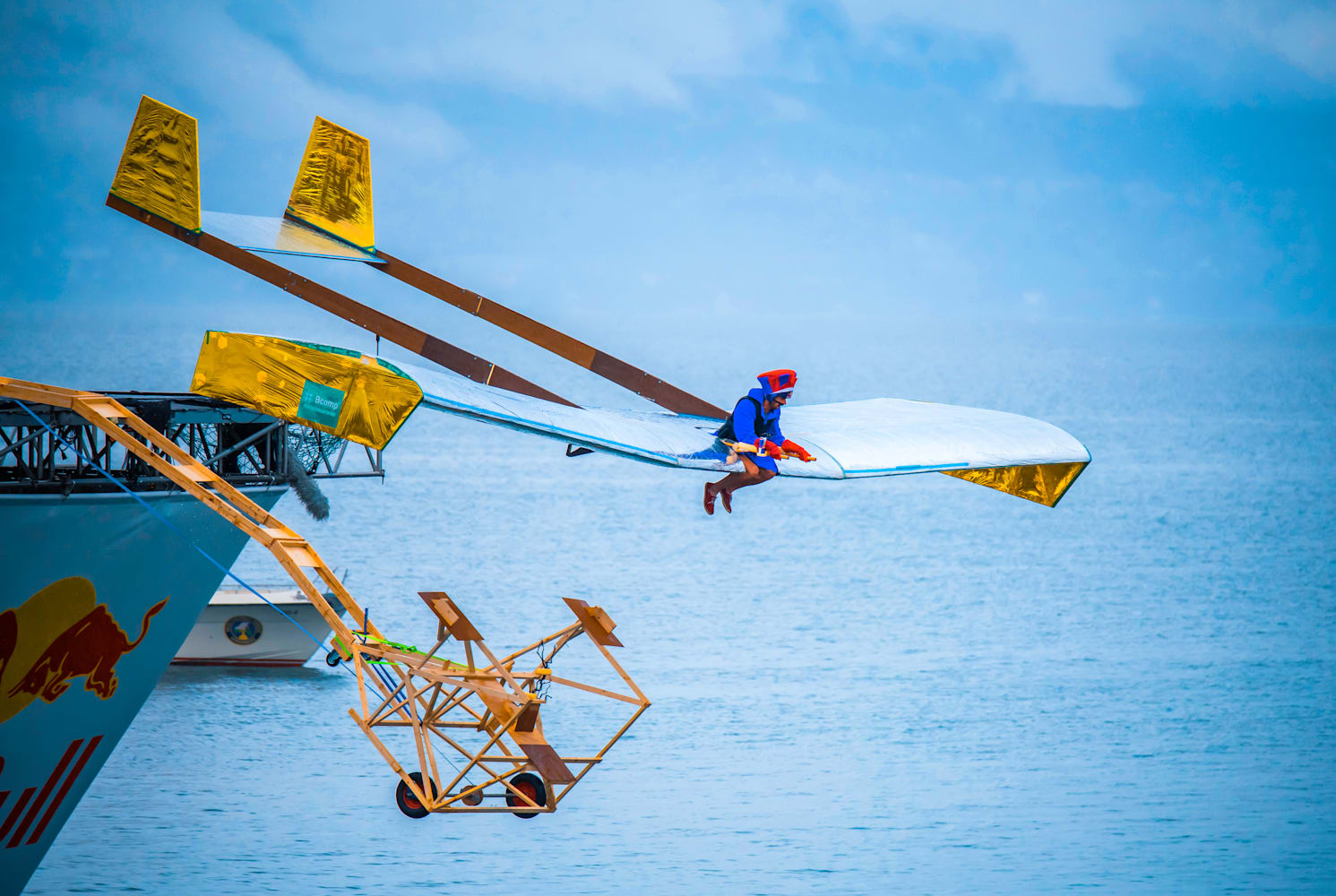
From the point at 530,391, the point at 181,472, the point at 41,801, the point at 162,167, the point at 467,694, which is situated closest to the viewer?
the point at 181,472

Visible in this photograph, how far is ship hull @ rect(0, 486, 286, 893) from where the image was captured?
14.9 meters

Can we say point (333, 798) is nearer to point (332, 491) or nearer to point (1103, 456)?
point (332, 491)

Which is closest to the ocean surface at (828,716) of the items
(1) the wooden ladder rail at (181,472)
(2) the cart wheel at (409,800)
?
(2) the cart wheel at (409,800)

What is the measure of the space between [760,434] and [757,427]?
62 mm

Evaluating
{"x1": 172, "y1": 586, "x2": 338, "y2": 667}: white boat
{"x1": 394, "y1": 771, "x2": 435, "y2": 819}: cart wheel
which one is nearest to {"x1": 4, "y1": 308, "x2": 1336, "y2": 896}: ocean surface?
{"x1": 172, "y1": 586, "x2": 338, "y2": 667}: white boat

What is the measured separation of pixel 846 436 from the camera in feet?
41.5

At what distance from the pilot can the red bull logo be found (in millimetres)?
8378

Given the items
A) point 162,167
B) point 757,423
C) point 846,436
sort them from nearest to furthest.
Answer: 1. point 757,423
2. point 846,436
3. point 162,167

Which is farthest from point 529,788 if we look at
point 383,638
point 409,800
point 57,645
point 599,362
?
point 57,645

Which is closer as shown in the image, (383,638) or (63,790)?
(383,638)

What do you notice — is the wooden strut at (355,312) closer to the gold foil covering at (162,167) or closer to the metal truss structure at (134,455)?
the gold foil covering at (162,167)

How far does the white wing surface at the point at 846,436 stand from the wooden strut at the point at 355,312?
149 centimetres

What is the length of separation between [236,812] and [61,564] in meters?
12.7

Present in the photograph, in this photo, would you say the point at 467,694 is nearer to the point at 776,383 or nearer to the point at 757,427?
the point at 757,427
